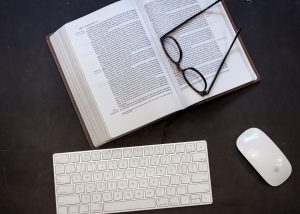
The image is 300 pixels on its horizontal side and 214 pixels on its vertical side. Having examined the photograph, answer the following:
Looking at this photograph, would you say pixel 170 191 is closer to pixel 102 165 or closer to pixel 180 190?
pixel 180 190

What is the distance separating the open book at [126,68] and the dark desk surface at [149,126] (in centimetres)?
3

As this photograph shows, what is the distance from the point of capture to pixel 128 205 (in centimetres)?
82

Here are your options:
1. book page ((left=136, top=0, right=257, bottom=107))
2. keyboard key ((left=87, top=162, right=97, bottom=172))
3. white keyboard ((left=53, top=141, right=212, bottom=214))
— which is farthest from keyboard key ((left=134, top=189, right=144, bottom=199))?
book page ((left=136, top=0, right=257, bottom=107))

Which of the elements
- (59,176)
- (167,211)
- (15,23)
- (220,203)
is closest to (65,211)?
(59,176)

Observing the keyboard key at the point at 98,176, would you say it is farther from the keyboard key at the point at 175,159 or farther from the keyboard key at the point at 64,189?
the keyboard key at the point at 175,159

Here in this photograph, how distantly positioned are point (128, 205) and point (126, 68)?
0.98ft

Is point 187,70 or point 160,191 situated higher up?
point 187,70

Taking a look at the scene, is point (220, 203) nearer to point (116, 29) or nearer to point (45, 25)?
point (116, 29)

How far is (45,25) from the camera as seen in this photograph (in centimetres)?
87

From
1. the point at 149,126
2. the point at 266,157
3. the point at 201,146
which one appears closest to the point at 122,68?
the point at 149,126

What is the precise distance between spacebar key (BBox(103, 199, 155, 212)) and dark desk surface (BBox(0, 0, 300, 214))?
27 millimetres

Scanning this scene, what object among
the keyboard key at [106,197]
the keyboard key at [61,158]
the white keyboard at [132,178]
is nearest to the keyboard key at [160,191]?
the white keyboard at [132,178]

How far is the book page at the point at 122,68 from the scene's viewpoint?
0.82m

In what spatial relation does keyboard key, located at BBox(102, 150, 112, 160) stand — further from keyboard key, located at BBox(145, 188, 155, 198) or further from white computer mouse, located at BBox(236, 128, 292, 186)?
white computer mouse, located at BBox(236, 128, 292, 186)
